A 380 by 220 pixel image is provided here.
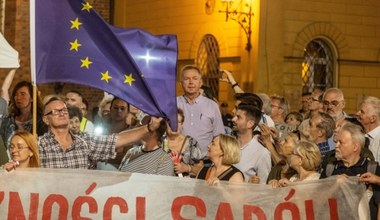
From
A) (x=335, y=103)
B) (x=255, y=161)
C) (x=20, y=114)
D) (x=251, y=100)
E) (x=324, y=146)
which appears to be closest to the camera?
(x=255, y=161)

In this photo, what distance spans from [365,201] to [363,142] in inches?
30.7

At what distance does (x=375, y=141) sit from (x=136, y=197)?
10.6 feet

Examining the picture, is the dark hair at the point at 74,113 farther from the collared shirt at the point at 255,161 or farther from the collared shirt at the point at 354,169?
the collared shirt at the point at 354,169

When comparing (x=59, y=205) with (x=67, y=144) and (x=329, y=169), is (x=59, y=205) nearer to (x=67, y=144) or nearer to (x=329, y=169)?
(x=67, y=144)

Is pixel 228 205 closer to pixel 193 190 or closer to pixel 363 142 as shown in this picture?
pixel 193 190

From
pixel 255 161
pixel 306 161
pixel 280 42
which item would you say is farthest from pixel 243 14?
pixel 306 161

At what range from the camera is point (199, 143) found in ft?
41.0

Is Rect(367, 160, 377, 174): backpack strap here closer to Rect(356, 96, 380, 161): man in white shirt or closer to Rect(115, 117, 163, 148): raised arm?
Rect(115, 117, 163, 148): raised arm

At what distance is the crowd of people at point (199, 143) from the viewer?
31.9 feet

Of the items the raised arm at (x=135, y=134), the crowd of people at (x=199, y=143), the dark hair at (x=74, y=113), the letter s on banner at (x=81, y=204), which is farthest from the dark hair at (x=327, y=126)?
the letter s on banner at (x=81, y=204)

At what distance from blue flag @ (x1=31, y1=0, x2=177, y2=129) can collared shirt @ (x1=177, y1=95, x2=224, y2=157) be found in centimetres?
283

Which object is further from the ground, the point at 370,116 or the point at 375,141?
the point at 370,116

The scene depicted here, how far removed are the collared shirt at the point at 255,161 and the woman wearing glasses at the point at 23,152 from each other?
7.90 feet

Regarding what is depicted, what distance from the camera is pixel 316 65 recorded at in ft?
91.1
